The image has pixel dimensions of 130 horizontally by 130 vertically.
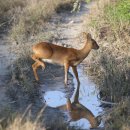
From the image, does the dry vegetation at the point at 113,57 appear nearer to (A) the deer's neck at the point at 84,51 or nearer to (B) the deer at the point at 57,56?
(A) the deer's neck at the point at 84,51

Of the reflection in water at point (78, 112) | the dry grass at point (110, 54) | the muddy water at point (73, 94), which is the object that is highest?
the dry grass at point (110, 54)

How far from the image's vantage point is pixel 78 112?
11.7m

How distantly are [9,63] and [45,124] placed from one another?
17.4ft

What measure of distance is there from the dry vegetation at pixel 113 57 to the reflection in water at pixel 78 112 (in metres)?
0.35

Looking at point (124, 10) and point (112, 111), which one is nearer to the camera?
point (112, 111)

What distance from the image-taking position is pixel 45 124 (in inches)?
402

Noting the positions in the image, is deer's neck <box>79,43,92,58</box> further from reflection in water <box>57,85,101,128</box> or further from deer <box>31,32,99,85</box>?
reflection in water <box>57,85,101,128</box>

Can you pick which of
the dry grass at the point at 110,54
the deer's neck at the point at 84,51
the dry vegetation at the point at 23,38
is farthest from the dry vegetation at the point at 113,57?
the dry vegetation at the point at 23,38

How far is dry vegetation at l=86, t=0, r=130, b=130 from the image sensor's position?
1105 centimetres

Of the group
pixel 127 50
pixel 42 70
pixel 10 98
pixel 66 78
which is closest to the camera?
pixel 10 98

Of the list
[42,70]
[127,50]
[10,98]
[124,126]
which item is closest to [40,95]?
[10,98]

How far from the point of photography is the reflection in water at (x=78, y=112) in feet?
36.2

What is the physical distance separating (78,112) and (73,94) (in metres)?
1.28

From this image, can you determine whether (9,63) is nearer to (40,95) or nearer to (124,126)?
(40,95)
